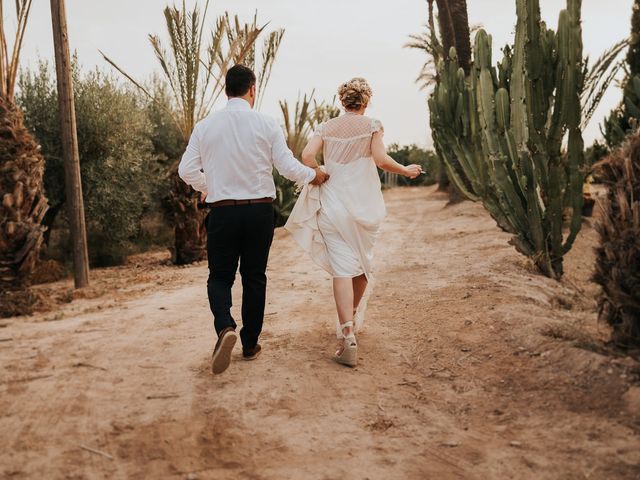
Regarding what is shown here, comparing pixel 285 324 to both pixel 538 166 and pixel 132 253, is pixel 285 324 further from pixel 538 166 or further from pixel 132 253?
pixel 132 253

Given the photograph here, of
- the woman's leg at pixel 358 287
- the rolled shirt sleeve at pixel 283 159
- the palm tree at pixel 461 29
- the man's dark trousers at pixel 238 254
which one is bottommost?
the woman's leg at pixel 358 287

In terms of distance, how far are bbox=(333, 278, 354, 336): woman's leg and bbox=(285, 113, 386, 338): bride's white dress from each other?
0.06 m

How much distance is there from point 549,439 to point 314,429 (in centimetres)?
120

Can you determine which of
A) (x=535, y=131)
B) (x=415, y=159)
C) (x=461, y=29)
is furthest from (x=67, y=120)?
(x=415, y=159)

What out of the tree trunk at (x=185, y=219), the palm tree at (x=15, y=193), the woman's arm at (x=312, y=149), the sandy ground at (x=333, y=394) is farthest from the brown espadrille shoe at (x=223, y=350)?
the tree trunk at (x=185, y=219)

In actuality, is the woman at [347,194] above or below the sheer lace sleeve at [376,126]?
below

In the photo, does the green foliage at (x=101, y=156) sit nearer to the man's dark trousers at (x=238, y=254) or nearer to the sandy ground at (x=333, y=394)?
the sandy ground at (x=333, y=394)

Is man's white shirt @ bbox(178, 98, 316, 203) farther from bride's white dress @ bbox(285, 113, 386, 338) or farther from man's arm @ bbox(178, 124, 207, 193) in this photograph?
bride's white dress @ bbox(285, 113, 386, 338)

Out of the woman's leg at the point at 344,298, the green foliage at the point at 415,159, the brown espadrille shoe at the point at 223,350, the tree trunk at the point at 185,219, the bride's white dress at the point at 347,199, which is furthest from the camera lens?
the green foliage at the point at 415,159

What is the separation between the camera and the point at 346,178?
15.0 feet

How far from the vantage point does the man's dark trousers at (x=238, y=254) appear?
162 inches

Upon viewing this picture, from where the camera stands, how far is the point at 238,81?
4.16 meters

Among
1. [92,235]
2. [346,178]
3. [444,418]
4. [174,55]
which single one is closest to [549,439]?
[444,418]

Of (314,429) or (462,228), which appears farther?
(462,228)
